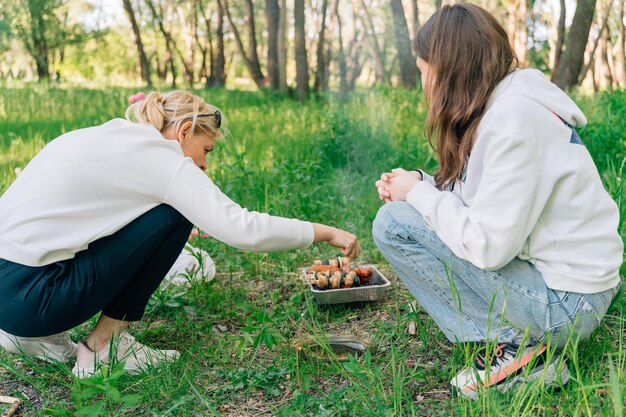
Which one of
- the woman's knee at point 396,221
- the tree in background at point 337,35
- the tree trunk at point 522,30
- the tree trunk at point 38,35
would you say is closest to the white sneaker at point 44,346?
the woman's knee at point 396,221

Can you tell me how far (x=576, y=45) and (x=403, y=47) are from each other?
3.49 meters

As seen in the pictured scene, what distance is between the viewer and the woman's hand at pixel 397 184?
6.59 ft

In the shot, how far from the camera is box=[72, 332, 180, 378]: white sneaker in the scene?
2145 millimetres

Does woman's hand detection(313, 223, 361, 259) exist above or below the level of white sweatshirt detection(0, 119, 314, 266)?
below

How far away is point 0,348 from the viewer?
2.49 m

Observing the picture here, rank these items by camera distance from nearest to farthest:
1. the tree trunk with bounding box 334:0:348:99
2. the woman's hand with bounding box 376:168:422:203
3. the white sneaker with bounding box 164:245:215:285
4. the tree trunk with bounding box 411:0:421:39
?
the woman's hand with bounding box 376:168:422:203
the white sneaker with bounding box 164:245:215:285
the tree trunk with bounding box 411:0:421:39
the tree trunk with bounding box 334:0:348:99

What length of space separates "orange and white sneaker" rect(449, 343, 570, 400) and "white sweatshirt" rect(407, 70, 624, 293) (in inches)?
9.5

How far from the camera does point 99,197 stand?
1940 mm

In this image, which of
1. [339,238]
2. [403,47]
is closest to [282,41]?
[403,47]

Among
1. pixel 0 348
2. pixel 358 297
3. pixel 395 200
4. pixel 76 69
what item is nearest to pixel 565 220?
pixel 395 200

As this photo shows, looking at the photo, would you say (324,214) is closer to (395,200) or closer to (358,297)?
(358,297)

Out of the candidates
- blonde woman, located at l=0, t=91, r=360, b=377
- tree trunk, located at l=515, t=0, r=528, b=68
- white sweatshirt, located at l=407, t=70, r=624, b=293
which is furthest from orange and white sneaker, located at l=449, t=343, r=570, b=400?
tree trunk, located at l=515, t=0, r=528, b=68

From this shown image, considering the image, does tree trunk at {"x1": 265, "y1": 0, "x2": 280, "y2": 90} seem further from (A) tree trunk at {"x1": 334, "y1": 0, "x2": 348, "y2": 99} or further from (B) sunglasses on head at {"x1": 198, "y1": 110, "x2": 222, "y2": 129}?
(B) sunglasses on head at {"x1": 198, "y1": 110, "x2": 222, "y2": 129}

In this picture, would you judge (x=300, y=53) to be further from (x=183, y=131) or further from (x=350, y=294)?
(x=183, y=131)
